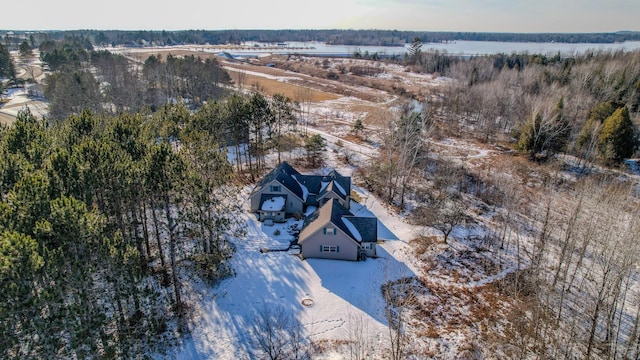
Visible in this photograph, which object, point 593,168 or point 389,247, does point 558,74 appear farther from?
point 389,247

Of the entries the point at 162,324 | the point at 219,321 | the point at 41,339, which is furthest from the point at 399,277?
the point at 41,339

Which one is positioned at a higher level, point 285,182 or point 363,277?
point 285,182

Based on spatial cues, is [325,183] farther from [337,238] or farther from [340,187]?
[337,238]

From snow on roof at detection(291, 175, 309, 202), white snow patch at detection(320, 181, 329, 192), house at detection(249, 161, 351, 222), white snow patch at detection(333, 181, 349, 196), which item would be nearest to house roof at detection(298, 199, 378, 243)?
house at detection(249, 161, 351, 222)

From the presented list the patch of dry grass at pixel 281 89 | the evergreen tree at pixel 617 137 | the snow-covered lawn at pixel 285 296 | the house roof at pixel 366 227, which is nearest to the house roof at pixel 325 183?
the house roof at pixel 366 227

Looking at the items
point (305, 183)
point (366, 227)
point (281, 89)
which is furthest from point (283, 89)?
point (366, 227)

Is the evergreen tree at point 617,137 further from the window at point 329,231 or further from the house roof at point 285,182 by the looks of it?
the window at point 329,231
